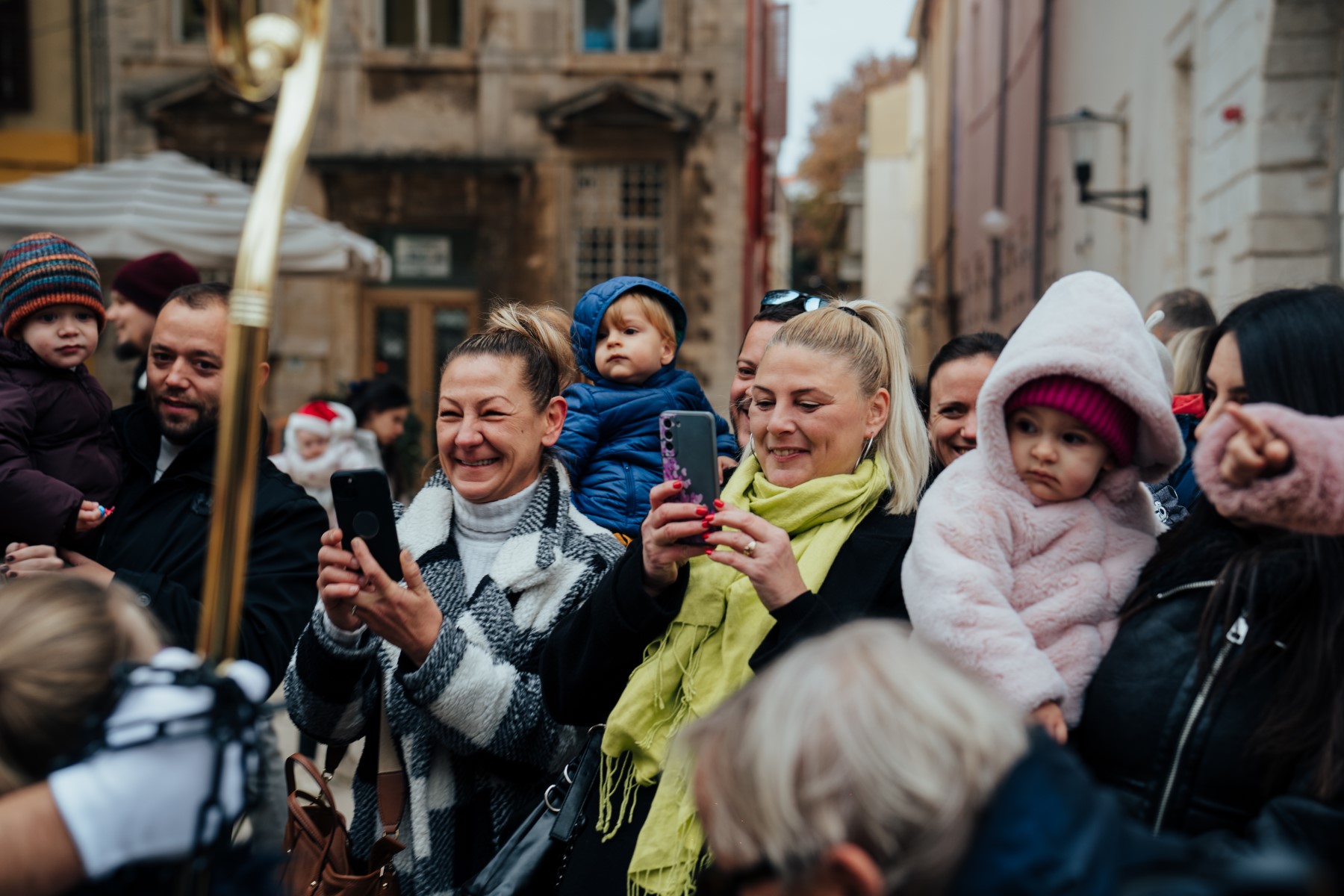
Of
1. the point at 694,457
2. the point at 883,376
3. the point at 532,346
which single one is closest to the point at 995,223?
the point at 532,346

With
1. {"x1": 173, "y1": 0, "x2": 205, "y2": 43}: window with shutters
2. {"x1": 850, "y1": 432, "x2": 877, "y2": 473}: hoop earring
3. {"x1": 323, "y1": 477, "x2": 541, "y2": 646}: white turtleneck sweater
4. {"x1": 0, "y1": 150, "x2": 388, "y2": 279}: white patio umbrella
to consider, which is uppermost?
{"x1": 173, "y1": 0, "x2": 205, "y2": 43}: window with shutters

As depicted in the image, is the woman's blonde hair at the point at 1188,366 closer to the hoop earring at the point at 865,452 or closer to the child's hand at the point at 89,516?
the hoop earring at the point at 865,452

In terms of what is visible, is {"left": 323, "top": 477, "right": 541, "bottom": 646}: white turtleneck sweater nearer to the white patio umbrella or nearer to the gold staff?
the gold staff

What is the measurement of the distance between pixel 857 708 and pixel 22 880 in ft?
3.41

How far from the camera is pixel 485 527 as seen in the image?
3.12 m

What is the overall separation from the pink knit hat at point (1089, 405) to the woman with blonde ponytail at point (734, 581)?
493mm

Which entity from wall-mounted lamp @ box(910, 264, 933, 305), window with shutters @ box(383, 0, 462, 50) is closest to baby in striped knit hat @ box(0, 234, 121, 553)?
window with shutters @ box(383, 0, 462, 50)

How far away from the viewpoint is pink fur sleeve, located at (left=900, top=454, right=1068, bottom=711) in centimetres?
210

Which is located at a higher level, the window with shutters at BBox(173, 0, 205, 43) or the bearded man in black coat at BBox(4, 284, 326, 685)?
the window with shutters at BBox(173, 0, 205, 43)

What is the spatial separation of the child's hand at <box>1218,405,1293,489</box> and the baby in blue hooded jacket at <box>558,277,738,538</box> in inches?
82.6

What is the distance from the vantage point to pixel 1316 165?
709 centimetres

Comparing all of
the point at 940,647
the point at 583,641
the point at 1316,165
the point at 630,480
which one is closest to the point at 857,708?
the point at 940,647

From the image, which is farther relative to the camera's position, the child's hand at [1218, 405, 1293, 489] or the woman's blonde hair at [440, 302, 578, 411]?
the woman's blonde hair at [440, 302, 578, 411]

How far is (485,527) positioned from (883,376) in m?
1.01
